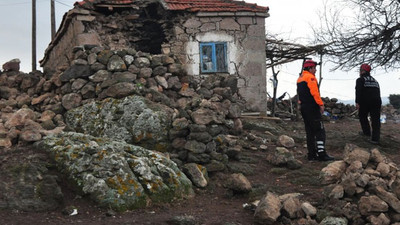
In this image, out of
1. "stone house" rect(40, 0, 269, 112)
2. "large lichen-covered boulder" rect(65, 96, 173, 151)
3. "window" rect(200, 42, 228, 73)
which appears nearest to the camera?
"large lichen-covered boulder" rect(65, 96, 173, 151)

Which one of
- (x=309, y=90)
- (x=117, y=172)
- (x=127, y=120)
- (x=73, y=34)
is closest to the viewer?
(x=117, y=172)

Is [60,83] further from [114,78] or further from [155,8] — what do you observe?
[155,8]

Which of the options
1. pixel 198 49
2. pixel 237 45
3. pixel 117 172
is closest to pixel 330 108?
pixel 237 45

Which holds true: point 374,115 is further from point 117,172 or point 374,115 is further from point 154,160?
Result: point 117,172

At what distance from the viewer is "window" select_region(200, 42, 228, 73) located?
38.2ft

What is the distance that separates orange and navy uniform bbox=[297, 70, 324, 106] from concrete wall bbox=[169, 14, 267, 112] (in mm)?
4696

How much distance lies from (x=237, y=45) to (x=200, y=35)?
3.52 ft

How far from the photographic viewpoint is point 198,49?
11.6 m

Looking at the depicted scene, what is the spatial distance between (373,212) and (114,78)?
4.74 meters

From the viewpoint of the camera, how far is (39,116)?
715 centimetres

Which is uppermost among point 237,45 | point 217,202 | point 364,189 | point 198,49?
point 237,45

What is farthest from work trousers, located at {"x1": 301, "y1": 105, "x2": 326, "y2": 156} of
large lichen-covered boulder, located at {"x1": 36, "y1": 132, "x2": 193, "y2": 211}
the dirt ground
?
large lichen-covered boulder, located at {"x1": 36, "y1": 132, "x2": 193, "y2": 211}

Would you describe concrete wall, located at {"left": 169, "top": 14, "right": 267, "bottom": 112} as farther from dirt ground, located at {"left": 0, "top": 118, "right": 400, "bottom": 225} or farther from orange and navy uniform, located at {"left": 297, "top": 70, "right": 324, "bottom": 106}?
orange and navy uniform, located at {"left": 297, "top": 70, "right": 324, "bottom": 106}

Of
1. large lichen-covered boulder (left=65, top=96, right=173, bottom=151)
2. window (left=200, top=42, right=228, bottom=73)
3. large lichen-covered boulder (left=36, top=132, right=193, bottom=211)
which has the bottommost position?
large lichen-covered boulder (left=36, top=132, right=193, bottom=211)
